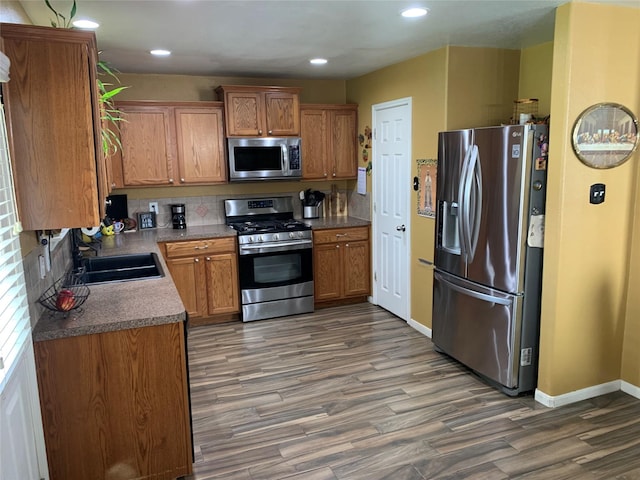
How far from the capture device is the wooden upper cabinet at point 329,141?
511 centimetres

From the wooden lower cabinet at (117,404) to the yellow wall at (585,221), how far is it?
2235mm

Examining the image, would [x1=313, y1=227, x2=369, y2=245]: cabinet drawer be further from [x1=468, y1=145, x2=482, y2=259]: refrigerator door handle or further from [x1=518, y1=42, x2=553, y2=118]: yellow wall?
[x1=518, y1=42, x2=553, y2=118]: yellow wall

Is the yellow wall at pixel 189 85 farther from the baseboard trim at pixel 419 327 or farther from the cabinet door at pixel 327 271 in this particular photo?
the baseboard trim at pixel 419 327

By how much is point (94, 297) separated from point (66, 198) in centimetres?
69

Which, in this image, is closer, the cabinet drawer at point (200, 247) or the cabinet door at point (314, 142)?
the cabinet drawer at point (200, 247)

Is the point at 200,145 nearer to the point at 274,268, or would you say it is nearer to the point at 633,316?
the point at 274,268

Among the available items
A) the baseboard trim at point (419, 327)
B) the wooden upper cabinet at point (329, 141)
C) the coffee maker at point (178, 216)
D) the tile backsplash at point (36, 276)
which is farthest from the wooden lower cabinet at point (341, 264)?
the tile backsplash at point (36, 276)

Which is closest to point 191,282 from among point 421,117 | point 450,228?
point 450,228

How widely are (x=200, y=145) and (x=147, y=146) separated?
1.63 ft

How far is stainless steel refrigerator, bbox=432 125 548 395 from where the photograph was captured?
2951mm

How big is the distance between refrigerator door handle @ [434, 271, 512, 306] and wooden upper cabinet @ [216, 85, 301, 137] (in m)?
2.22

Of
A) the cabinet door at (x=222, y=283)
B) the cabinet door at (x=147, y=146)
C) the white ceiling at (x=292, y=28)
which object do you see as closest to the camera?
the white ceiling at (x=292, y=28)

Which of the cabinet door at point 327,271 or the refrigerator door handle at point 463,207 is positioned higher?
the refrigerator door handle at point 463,207

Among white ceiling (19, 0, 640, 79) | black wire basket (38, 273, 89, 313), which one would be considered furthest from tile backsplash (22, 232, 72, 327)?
white ceiling (19, 0, 640, 79)
